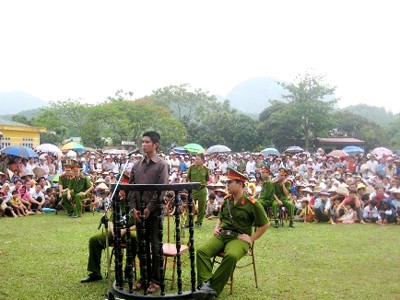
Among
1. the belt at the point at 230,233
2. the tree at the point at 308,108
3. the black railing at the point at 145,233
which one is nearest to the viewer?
the black railing at the point at 145,233

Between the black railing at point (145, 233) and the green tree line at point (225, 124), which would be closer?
the black railing at point (145, 233)

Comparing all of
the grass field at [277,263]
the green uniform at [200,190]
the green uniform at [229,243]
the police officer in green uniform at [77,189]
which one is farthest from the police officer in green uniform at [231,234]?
the police officer in green uniform at [77,189]

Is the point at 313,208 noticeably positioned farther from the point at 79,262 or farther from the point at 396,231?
the point at 79,262

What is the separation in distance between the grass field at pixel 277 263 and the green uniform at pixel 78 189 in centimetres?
198

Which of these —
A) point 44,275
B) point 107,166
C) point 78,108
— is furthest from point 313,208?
point 78,108

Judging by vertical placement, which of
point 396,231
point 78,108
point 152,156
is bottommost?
point 396,231

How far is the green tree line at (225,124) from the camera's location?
39.6 metres

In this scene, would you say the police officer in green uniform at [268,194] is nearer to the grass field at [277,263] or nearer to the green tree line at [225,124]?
the grass field at [277,263]

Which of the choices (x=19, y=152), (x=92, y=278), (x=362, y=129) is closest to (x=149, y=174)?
(x=92, y=278)

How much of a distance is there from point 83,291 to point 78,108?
133 ft

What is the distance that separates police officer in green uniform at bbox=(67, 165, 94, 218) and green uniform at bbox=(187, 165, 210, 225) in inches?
161

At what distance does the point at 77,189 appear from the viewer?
14211 mm

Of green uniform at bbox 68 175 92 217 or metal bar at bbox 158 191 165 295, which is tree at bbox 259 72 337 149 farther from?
metal bar at bbox 158 191 165 295

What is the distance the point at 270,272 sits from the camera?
703cm
